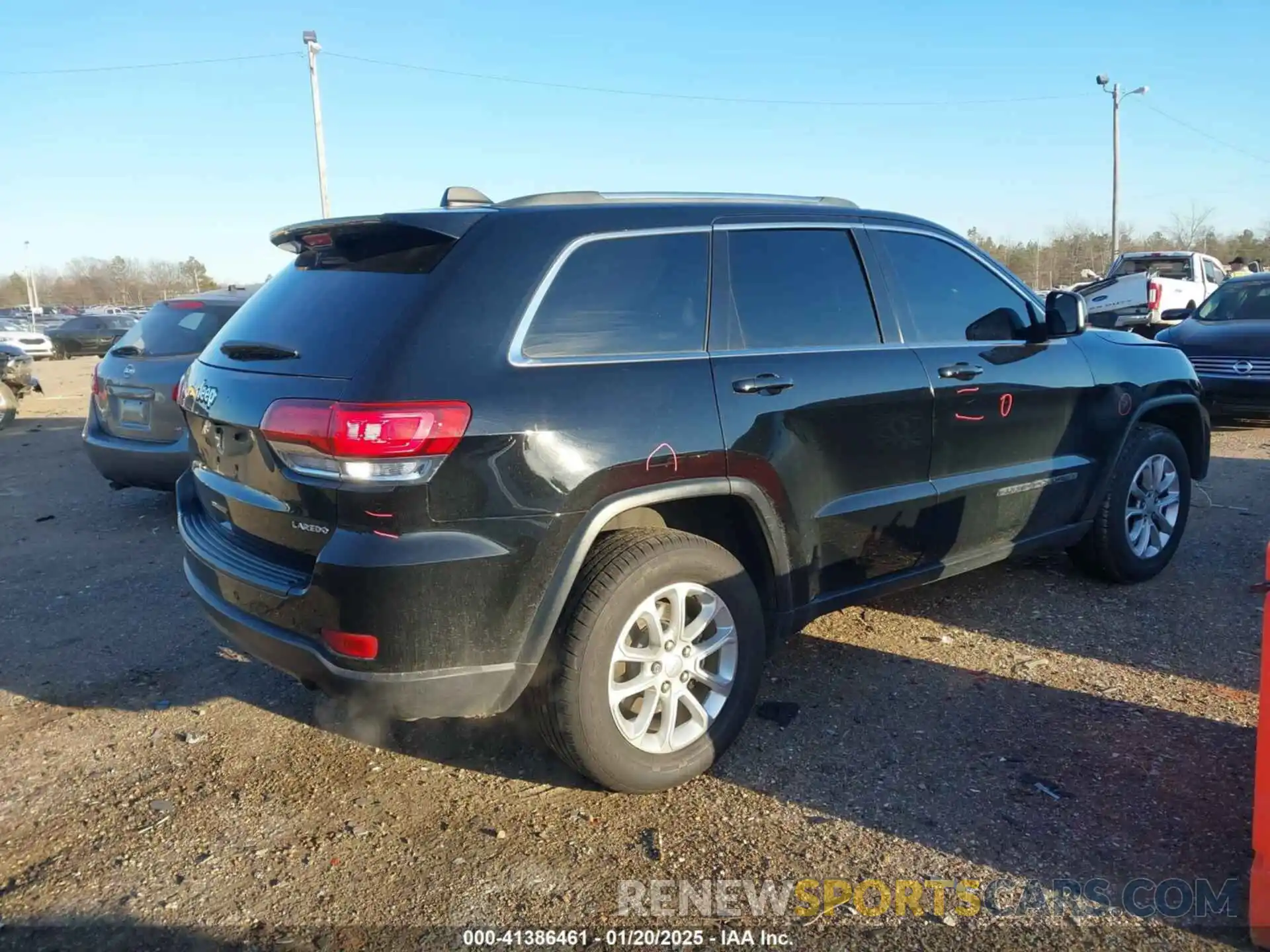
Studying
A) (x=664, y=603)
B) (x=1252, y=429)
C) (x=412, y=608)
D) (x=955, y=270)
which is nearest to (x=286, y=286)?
(x=412, y=608)

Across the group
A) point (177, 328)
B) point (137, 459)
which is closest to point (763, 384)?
point (137, 459)

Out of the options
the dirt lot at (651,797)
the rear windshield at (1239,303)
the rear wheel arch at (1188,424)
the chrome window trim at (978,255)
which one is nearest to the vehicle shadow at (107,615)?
the dirt lot at (651,797)

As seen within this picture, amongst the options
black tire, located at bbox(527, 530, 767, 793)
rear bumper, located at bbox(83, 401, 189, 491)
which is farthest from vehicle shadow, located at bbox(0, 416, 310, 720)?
black tire, located at bbox(527, 530, 767, 793)

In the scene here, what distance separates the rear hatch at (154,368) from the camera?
6.51 m

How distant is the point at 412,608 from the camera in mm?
2707

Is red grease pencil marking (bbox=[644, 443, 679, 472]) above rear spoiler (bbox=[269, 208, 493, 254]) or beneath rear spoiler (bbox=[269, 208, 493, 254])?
beneath

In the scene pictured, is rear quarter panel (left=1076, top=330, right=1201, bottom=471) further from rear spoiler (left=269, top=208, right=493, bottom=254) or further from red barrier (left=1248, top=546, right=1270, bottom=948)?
rear spoiler (left=269, top=208, right=493, bottom=254)

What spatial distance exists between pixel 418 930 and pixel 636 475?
4.62 feet

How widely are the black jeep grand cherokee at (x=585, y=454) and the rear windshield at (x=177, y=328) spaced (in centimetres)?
355

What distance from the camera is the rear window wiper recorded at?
3.04 m

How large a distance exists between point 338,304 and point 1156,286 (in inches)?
699

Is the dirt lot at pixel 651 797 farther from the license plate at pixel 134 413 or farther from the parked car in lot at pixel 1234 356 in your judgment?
the parked car in lot at pixel 1234 356

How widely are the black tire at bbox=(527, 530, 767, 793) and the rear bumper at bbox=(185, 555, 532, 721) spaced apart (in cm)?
15

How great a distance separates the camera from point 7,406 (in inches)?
480
